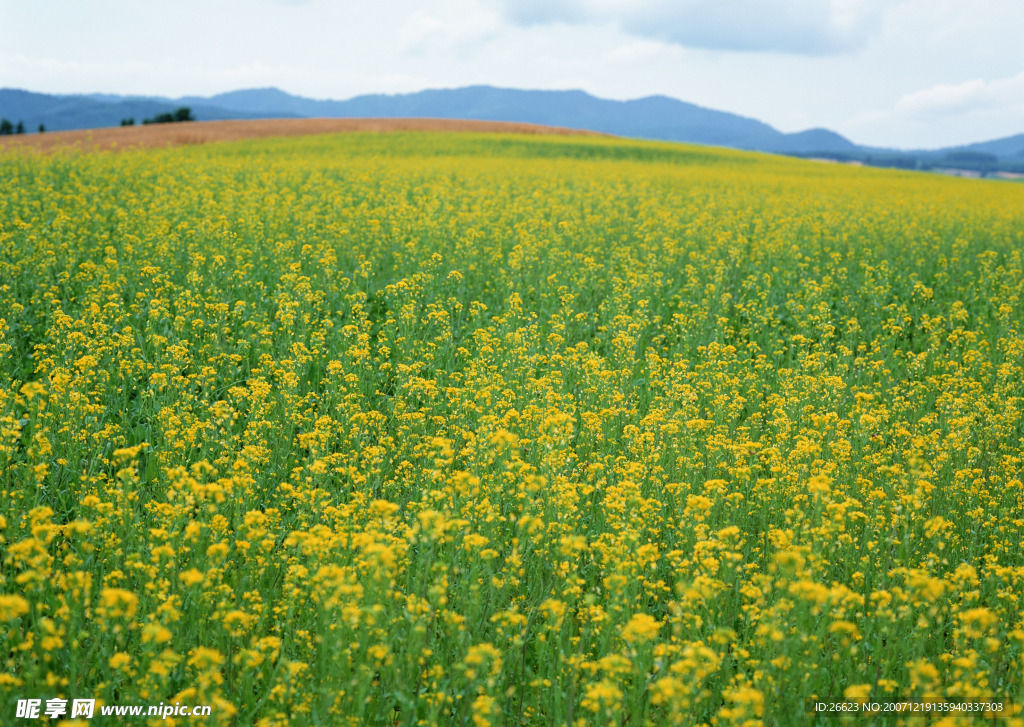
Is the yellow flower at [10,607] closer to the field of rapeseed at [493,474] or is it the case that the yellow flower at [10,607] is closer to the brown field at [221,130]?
the field of rapeseed at [493,474]

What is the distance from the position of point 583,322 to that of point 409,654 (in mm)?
5968

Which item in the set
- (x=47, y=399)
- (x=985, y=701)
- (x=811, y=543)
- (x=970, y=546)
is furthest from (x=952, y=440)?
(x=47, y=399)

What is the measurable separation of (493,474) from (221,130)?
1712 inches

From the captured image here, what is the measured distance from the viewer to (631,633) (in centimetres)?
286

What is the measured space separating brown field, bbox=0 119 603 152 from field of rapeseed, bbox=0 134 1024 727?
23.8m

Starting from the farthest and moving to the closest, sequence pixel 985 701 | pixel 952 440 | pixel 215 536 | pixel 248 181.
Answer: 1. pixel 248 181
2. pixel 952 440
3. pixel 215 536
4. pixel 985 701

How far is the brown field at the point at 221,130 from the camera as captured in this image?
32.2m

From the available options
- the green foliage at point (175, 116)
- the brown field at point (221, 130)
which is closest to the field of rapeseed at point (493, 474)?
the brown field at point (221, 130)

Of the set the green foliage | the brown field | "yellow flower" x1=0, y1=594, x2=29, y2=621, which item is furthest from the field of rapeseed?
the green foliage

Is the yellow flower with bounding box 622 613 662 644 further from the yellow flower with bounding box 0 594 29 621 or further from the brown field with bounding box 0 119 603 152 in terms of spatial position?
the brown field with bounding box 0 119 603 152

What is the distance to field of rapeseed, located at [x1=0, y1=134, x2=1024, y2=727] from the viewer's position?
2967 millimetres

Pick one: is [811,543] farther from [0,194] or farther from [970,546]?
[0,194]

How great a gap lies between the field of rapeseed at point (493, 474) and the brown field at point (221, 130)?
2377 centimetres

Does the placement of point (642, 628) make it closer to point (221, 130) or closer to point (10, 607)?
point (10, 607)
